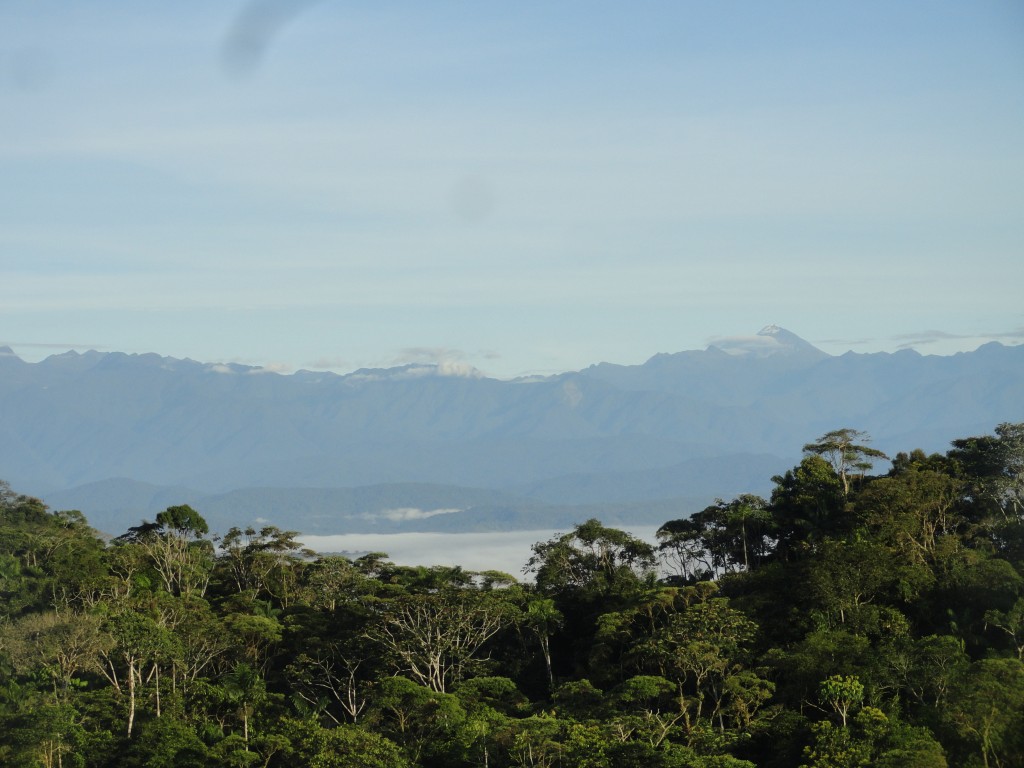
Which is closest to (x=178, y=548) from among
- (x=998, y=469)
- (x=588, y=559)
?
(x=588, y=559)

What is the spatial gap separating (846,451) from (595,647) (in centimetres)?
1893

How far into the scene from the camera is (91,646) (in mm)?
52188

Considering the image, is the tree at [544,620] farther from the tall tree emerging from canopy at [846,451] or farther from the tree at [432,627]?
the tall tree emerging from canopy at [846,451]

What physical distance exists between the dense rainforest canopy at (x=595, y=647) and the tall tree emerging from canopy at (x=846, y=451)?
0.75ft

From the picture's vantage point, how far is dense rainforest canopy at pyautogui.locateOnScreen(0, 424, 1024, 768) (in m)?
44.5

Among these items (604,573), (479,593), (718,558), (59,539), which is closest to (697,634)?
(479,593)

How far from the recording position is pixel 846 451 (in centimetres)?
6481

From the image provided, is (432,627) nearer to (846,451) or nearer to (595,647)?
(595,647)

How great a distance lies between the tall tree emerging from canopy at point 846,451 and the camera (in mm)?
64750

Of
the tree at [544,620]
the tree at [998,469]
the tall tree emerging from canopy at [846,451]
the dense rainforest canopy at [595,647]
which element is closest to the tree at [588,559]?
the dense rainforest canopy at [595,647]

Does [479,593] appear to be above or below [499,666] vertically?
above

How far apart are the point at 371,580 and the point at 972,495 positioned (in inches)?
1193

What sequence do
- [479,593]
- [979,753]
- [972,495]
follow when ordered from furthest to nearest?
[972,495] → [479,593] → [979,753]

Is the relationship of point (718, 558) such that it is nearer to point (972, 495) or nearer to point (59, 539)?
point (972, 495)
